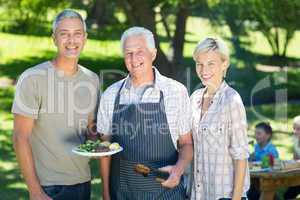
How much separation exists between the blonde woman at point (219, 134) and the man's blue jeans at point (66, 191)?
696 millimetres

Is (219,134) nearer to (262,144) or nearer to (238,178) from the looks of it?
(238,178)

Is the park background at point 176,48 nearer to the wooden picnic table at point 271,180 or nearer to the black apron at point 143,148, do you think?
the wooden picnic table at point 271,180

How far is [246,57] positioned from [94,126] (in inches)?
746

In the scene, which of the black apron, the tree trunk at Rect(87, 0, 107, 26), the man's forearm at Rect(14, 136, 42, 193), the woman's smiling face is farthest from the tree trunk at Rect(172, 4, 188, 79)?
the man's forearm at Rect(14, 136, 42, 193)

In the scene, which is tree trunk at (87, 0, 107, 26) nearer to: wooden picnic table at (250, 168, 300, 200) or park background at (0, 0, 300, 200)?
park background at (0, 0, 300, 200)

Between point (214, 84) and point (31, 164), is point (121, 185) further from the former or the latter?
point (214, 84)

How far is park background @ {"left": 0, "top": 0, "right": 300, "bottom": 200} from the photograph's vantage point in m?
10.0

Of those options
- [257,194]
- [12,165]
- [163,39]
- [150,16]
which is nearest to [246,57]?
[163,39]

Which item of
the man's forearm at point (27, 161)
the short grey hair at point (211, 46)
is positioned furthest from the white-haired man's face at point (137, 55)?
the man's forearm at point (27, 161)

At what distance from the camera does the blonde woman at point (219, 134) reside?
3531mm

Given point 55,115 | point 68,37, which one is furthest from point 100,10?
point 55,115

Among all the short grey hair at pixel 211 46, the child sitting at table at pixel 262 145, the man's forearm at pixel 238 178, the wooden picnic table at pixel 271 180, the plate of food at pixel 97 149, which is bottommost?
the wooden picnic table at pixel 271 180

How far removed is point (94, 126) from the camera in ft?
12.6

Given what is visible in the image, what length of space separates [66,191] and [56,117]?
441 millimetres
